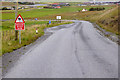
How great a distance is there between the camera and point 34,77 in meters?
7.41

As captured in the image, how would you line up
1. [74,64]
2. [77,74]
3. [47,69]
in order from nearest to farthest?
[77,74]
[47,69]
[74,64]

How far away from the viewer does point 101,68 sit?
8.90 metres

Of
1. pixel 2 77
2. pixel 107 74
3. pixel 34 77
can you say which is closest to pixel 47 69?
pixel 34 77

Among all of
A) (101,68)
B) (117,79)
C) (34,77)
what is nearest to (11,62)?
(34,77)

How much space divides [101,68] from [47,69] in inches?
97.3

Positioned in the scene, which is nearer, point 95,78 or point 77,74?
point 95,78

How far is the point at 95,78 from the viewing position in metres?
7.27

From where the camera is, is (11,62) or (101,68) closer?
(101,68)

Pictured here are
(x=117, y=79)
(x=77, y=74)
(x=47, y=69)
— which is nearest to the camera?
(x=117, y=79)

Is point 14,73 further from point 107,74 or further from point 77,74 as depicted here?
point 107,74

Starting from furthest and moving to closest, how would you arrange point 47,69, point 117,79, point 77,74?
point 47,69 → point 77,74 → point 117,79

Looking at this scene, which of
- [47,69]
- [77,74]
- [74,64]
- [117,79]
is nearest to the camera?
[117,79]

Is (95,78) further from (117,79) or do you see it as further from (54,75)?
(54,75)

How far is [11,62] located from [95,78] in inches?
192
